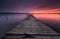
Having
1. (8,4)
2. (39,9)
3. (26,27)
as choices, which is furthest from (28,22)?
(8,4)

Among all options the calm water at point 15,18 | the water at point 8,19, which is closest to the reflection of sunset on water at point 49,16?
the calm water at point 15,18

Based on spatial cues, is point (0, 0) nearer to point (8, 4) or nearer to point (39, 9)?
point (8, 4)

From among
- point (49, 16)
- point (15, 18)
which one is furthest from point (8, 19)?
point (49, 16)

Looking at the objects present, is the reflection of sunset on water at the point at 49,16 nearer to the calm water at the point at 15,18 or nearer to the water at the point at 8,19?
the calm water at the point at 15,18

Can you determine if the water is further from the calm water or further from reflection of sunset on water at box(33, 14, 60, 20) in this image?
reflection of sunset on water at box(33, 14, 60, 20)

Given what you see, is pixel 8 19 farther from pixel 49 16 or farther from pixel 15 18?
pixel 49 16

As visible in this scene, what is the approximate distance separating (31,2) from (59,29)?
1.42ft

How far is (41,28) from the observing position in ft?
3.75

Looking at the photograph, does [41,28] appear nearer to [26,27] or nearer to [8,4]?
[26,27]

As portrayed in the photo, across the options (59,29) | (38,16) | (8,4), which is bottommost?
(59,29)

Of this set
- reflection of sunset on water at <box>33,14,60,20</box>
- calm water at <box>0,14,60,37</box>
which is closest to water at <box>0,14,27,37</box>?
calm water at <box>0,14,60,37</box>

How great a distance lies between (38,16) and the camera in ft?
3.78

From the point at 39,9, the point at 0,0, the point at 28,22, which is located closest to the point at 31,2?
the point at 39,9

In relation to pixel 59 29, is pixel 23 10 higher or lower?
higher
